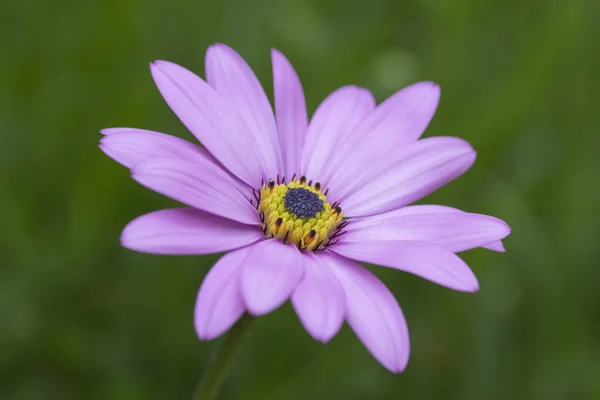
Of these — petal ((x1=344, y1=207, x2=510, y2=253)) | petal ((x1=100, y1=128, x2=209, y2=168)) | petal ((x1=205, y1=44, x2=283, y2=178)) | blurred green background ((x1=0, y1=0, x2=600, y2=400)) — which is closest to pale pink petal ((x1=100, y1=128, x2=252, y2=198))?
petal ((x1=100, y1=128, x2=209, y2=168))

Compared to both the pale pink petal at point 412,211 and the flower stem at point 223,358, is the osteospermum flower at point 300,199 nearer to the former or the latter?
the pale pink petal at point 412,211

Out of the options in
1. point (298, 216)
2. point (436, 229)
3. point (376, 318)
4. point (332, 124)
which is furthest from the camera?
point (332, 124)

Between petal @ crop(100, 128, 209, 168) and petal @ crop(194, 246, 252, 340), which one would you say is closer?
petal @ crop(194, 246, 252, 340)

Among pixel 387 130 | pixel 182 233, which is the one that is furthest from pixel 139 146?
pixel 387 130

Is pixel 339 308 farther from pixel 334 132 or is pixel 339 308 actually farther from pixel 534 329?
pixel 534 329

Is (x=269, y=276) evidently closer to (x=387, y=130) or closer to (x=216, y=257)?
(x=387, y=130)

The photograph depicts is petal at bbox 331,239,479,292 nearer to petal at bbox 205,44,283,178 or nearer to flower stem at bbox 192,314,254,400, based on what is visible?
flower stem at bbox 192,314,254,400

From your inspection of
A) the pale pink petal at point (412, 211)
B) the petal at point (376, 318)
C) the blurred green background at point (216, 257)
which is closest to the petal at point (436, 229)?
the pale pink petal at point (412, 211)

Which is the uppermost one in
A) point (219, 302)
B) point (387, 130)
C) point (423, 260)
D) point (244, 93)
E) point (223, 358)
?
point (387, 130)
